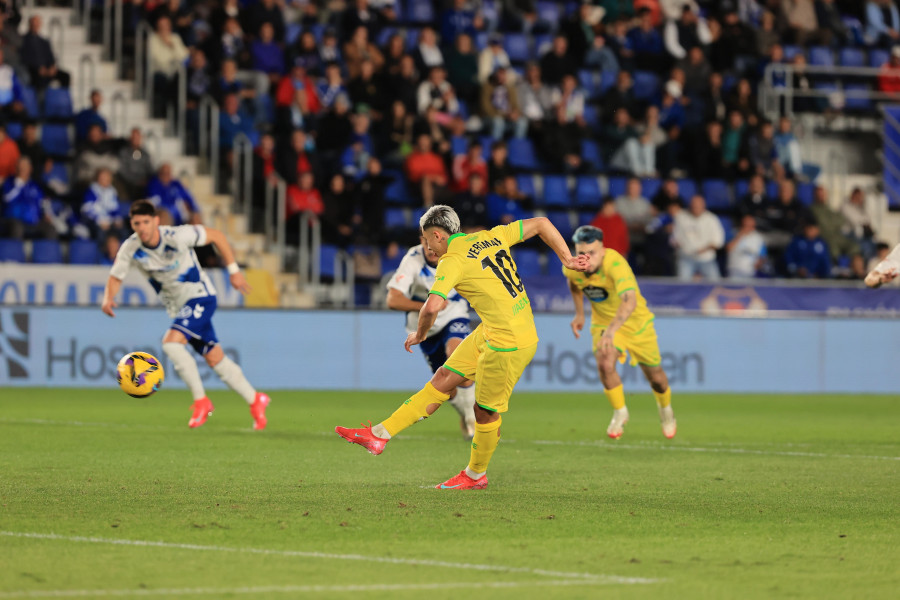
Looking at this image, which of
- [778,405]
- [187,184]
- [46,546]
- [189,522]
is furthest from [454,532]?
[187,184]

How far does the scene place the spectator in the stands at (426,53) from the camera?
24.1m

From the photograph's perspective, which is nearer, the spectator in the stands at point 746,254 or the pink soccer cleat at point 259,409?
the pink soccer cleat at point 259,409

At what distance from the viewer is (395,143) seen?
75.7 ft

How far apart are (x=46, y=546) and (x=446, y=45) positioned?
19.2 metres

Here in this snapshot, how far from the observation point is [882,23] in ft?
94.4

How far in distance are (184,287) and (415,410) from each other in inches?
188

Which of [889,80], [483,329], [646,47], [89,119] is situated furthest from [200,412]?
[889,80]

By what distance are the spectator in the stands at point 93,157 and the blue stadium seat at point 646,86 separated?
10201 millimetres

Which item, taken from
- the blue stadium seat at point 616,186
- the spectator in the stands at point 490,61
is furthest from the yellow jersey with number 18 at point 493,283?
the spectator in the stands at point 490,61

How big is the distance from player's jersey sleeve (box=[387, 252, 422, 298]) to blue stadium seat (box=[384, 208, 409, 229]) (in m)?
10.1

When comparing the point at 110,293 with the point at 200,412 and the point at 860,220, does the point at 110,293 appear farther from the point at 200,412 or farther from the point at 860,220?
the point at 860,220

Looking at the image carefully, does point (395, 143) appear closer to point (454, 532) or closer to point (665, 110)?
point (665, 110)

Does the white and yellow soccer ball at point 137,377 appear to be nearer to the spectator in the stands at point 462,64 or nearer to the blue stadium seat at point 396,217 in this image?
the blue stadium seat at point 396,217

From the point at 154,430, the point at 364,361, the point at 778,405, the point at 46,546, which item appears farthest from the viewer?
the point at 364,361
